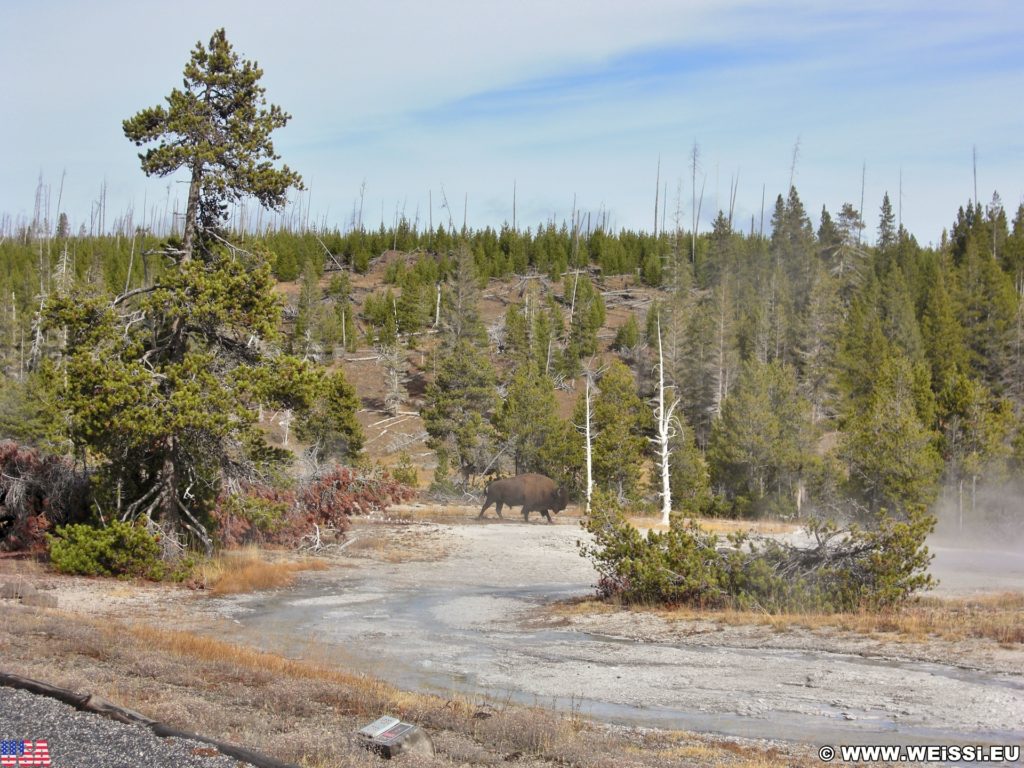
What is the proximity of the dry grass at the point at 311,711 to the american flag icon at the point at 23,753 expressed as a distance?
4.50 feet

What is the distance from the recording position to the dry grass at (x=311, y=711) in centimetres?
870

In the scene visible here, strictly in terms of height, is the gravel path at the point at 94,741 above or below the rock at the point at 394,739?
below

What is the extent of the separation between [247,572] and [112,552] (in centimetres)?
316

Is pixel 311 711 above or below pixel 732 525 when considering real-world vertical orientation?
below

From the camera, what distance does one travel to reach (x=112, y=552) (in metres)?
22.3

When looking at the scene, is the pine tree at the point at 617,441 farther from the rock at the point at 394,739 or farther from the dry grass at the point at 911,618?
the rock at the point at 394,739

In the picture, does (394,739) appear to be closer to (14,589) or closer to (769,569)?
(769,569)

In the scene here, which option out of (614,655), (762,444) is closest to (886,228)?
(762,444)

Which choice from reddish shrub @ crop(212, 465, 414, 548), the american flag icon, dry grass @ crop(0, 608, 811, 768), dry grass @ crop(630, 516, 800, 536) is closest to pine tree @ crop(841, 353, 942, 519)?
dry grass @ crop(630, 516, 800, 536)

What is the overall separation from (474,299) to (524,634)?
6479 centimetres

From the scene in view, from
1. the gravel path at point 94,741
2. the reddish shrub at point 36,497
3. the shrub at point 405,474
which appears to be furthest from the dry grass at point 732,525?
the gravel path at point 94,741

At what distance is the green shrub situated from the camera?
22.3 meters

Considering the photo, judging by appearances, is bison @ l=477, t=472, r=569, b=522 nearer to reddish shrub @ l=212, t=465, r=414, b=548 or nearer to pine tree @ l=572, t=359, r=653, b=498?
pine tree @ l=572, t=359, r=653, b=498

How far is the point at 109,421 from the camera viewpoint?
21.0 m
